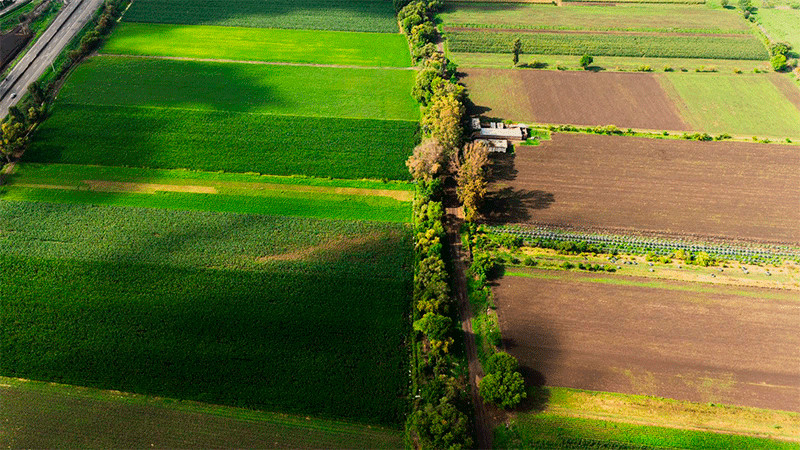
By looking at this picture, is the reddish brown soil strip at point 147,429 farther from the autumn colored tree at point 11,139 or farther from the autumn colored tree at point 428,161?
the autumn colored tree at point 11,139

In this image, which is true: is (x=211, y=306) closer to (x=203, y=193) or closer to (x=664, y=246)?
(x=203, y=193)

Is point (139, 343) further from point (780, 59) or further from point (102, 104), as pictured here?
point (780, 59)

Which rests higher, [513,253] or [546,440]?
[513,253]

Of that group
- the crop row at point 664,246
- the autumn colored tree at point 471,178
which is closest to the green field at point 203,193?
the autumn colored tree at point 471,178

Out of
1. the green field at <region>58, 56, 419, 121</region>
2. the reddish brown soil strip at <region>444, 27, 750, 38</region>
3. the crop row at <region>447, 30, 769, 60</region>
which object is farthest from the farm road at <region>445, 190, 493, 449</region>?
the reddish brown soil strip at <region>444, 27, 750, 38</region>

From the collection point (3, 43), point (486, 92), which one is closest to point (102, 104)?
point (3, 43)

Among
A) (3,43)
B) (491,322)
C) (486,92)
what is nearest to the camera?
(491,322)
